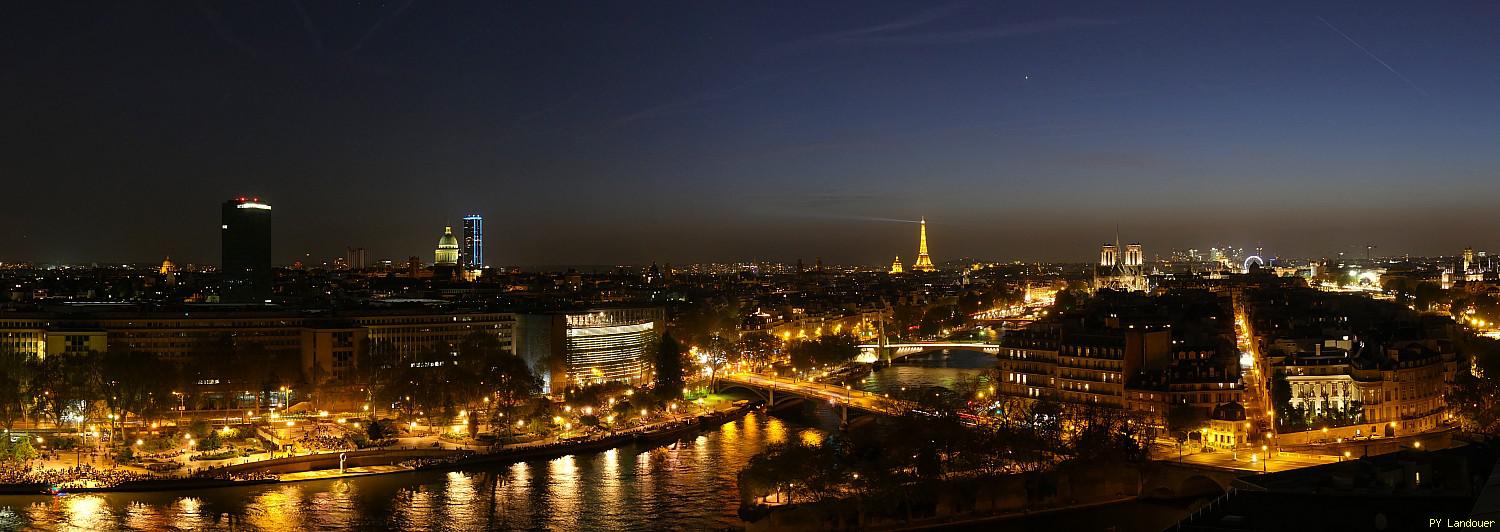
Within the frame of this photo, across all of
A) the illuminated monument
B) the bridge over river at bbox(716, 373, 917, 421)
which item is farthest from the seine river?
the illuminated monument

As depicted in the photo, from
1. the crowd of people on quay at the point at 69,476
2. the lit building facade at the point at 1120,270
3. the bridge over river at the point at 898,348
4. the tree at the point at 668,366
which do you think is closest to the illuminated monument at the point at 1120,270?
the lit building facade at the point at 1120,270

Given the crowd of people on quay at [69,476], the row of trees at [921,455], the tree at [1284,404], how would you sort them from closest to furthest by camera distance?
the row of trees at [921,455] < the crowd of people on quay at [69,476] < the tree at [1284,404]

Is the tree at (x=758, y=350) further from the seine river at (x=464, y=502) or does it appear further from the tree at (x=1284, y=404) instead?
the tree at (x=1284, y=404)

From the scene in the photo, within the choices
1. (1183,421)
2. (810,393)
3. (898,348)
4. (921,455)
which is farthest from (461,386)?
(898,348)

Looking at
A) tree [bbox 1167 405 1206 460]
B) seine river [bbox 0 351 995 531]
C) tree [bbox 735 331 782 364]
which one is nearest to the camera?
seine river [bbox 0 351 995 531]

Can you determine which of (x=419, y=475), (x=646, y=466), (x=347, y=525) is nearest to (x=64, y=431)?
(x=419, y=475)

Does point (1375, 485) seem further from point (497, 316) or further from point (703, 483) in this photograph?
point (497, 316)

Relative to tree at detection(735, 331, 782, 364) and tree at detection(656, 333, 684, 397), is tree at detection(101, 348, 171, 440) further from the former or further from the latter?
tree at detection(735, 331, 782, 364)
